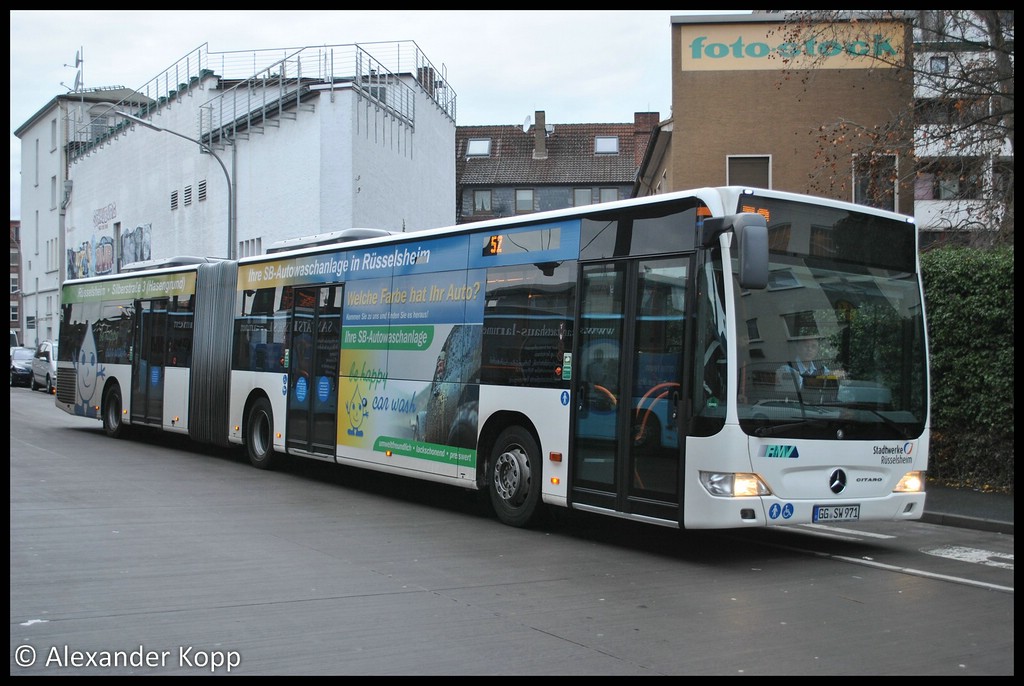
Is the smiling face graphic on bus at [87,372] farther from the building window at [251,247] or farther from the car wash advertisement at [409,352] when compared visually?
the building window at [251,247]

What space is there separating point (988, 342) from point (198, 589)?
34.4ft

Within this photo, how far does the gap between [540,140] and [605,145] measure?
4.30m

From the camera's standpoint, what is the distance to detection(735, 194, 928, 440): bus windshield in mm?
8344

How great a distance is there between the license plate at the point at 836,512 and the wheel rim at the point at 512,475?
2.85 m

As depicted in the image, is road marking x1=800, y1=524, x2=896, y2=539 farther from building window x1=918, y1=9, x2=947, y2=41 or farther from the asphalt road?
building window x1=918, y1=9, x2=947, y2=41

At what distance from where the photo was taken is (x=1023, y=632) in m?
6.36

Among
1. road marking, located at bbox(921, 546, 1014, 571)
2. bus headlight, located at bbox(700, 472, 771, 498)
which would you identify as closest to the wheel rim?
bus headlight, located at bbox(700, 472, 771, 498)

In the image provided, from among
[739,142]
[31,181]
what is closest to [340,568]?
[739,142]

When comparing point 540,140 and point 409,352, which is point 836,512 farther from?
point 540,140

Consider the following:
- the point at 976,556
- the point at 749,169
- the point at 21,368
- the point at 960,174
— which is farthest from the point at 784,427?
the point at 21,368

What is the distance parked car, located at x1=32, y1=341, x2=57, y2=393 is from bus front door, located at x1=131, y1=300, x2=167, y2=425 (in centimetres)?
2387

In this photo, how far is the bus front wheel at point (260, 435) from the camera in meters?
15.5

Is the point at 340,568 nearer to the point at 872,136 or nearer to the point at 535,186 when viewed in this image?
the point at 872,136

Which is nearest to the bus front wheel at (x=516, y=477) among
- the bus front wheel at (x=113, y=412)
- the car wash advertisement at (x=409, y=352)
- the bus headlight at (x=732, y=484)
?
the car wash advertisement at (x=409, y=352)
